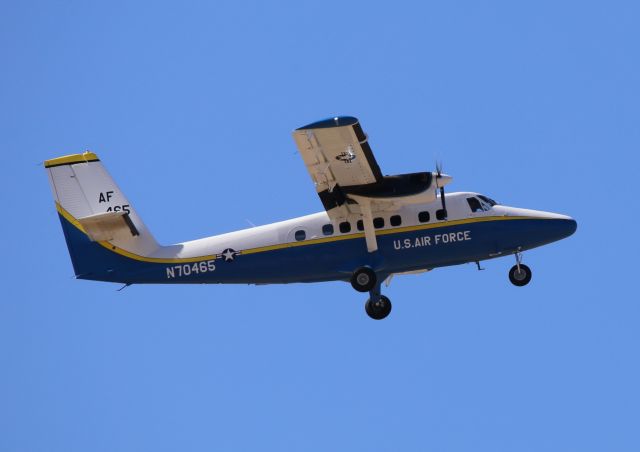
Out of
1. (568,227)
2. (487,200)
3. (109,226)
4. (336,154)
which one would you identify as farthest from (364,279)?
(109,226)

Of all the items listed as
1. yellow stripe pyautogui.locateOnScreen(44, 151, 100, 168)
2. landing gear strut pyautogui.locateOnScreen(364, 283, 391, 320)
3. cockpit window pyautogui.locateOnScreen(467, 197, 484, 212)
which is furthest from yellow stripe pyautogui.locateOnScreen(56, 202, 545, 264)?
landing gear strut pyautogui.locateOnScreen(364, 283, 391, 320)

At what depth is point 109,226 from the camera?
28.7 m

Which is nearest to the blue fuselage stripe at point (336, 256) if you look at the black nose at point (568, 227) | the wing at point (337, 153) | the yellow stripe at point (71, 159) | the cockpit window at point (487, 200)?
the black nose at point (568, 227)

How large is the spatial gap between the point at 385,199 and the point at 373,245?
1.21 metres

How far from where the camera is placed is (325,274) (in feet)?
93.5

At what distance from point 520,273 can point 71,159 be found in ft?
37.9

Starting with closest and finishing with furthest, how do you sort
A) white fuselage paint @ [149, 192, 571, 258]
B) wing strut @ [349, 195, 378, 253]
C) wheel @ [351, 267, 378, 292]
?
wing strut @ [349, 195, 378, 253], wheel @ [351, 267, 378, 292], white fuselage paint @ [149, 192, 571, 258]

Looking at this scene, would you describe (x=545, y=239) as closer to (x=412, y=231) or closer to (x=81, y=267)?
(x=412, y=231)

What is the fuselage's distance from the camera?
2820 centimetres

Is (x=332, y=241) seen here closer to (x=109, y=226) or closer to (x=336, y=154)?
(x=336, y=154)

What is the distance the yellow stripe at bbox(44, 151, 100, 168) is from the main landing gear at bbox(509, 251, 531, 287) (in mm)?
10899

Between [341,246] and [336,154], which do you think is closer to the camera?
[336,154]

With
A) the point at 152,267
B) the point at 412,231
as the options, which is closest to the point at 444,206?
the point at 412,231

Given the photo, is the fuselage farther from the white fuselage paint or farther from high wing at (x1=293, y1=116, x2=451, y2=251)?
high wing at (x1=293, y1=116, x2=451, y2=251)
